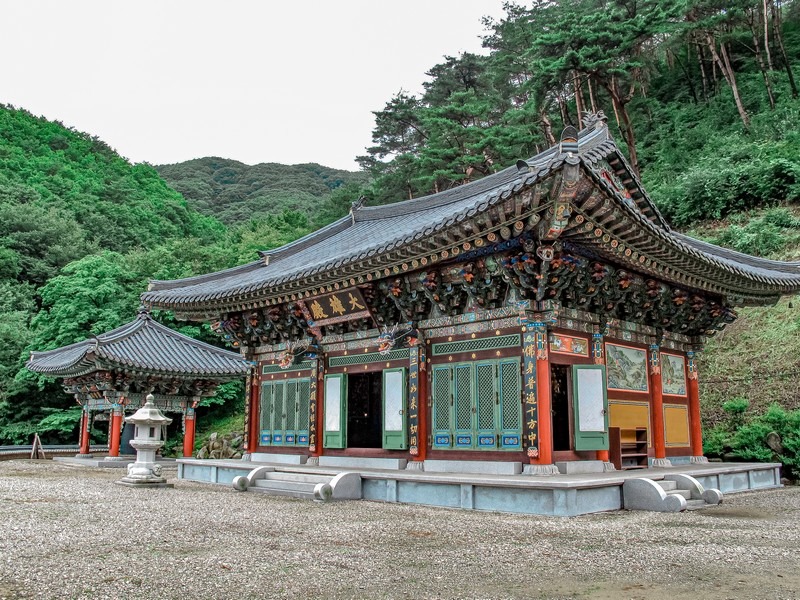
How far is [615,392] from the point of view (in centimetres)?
1208

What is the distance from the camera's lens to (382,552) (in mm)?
6305

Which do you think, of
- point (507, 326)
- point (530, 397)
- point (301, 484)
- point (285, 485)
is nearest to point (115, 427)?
point (285, 485)

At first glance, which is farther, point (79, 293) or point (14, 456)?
point (79, 293)

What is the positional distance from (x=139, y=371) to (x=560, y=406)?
13.7 meters

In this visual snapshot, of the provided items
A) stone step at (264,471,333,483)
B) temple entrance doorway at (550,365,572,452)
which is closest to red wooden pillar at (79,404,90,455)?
stone step at (264,471,333,483)

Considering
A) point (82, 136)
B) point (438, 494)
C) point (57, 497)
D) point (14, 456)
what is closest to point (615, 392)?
point (438, 494)

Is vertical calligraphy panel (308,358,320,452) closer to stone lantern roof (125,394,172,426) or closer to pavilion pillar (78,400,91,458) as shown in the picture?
stone lantern roof (125,394,172,426)

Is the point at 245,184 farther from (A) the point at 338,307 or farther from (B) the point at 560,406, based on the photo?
(B) the point at 560,406

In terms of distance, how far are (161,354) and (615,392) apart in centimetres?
1516

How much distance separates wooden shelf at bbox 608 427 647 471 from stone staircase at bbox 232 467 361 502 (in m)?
4.58

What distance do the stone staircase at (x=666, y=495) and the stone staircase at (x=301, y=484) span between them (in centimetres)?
433

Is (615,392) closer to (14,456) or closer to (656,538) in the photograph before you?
(656,538)

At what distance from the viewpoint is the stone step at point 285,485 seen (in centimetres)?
1132

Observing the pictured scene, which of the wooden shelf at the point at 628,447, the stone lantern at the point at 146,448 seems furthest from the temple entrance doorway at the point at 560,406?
the stone lantern at the point at 146,448
